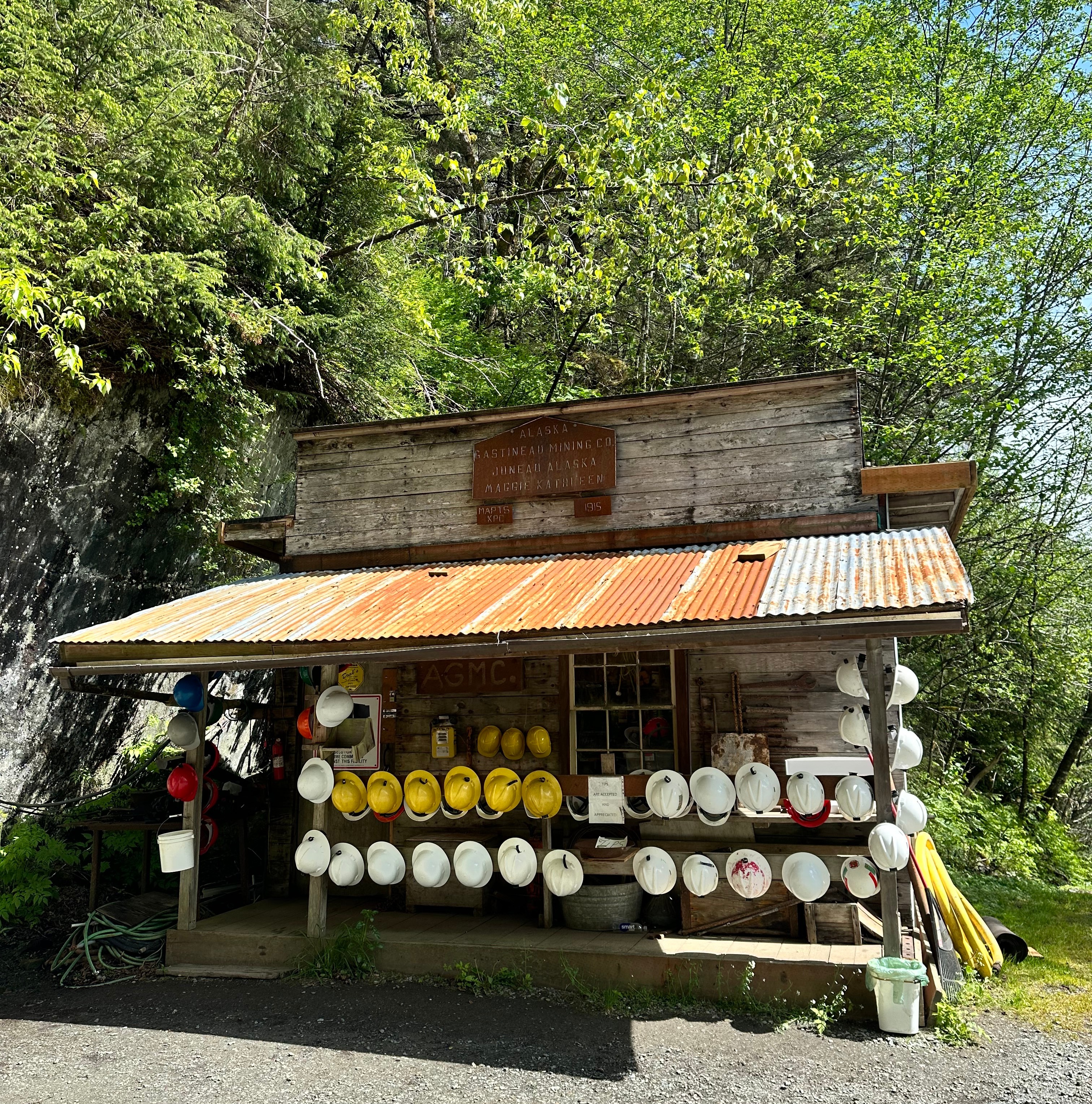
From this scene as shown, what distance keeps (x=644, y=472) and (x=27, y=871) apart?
300 inches

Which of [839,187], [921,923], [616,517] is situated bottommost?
[921,923]

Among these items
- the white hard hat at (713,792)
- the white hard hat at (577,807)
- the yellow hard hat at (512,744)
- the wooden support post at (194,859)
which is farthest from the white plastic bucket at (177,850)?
the white hard hat at (713,792)

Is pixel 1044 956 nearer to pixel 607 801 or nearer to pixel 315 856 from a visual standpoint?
pixel 607 801

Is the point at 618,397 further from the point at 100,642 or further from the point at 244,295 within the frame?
the point at 244,295

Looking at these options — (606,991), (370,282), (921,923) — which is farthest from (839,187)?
(606,991)

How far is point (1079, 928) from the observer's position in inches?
377

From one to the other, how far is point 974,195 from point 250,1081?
1700 centimetres

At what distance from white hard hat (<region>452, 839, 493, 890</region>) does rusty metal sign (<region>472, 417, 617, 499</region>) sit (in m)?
3.34

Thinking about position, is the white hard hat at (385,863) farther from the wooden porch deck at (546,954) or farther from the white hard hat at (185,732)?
the white hard hat at (185,732)

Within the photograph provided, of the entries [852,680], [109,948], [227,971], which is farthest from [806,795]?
[109,948]

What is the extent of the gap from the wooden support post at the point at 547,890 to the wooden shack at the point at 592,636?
27 millimetres

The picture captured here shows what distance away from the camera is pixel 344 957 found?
6.92 m

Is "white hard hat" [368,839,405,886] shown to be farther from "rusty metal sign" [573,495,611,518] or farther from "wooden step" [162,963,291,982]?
"rusty metal sign" [573,495,611,518]

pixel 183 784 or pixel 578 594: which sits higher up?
pixel 578 594
